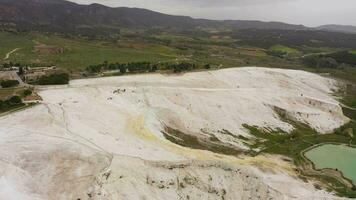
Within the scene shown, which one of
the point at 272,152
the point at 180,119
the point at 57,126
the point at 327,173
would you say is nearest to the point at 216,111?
the point at 180,119

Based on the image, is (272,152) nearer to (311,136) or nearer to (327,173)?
(327,173)

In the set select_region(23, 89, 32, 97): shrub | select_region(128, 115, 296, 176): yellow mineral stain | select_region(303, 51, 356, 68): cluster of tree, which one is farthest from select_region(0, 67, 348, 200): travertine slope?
select_region(303, 51, 356, 68): cluster of tree

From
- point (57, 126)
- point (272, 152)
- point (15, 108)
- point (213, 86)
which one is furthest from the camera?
point (213, 86)

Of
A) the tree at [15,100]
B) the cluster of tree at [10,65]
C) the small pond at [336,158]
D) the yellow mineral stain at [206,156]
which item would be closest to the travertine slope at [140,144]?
the yellow mineral stain at [206,156]

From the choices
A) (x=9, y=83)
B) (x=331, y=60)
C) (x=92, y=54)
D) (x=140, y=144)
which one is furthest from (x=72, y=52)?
(x=331, y=60)

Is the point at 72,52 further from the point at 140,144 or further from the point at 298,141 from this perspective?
the point at 140,144

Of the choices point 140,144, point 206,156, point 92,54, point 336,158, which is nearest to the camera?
point 140,144

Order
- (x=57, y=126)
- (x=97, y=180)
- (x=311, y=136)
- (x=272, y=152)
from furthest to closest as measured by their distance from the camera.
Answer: (x=311, y=136)
(x=272, y=152)
(x=57, y=126)
(x=97, y=180)

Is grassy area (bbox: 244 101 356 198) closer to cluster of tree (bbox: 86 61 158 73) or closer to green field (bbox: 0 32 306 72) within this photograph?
cluster of tree (bbox: 86 61 158 73)

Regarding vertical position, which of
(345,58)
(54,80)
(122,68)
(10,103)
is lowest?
(345,58)
